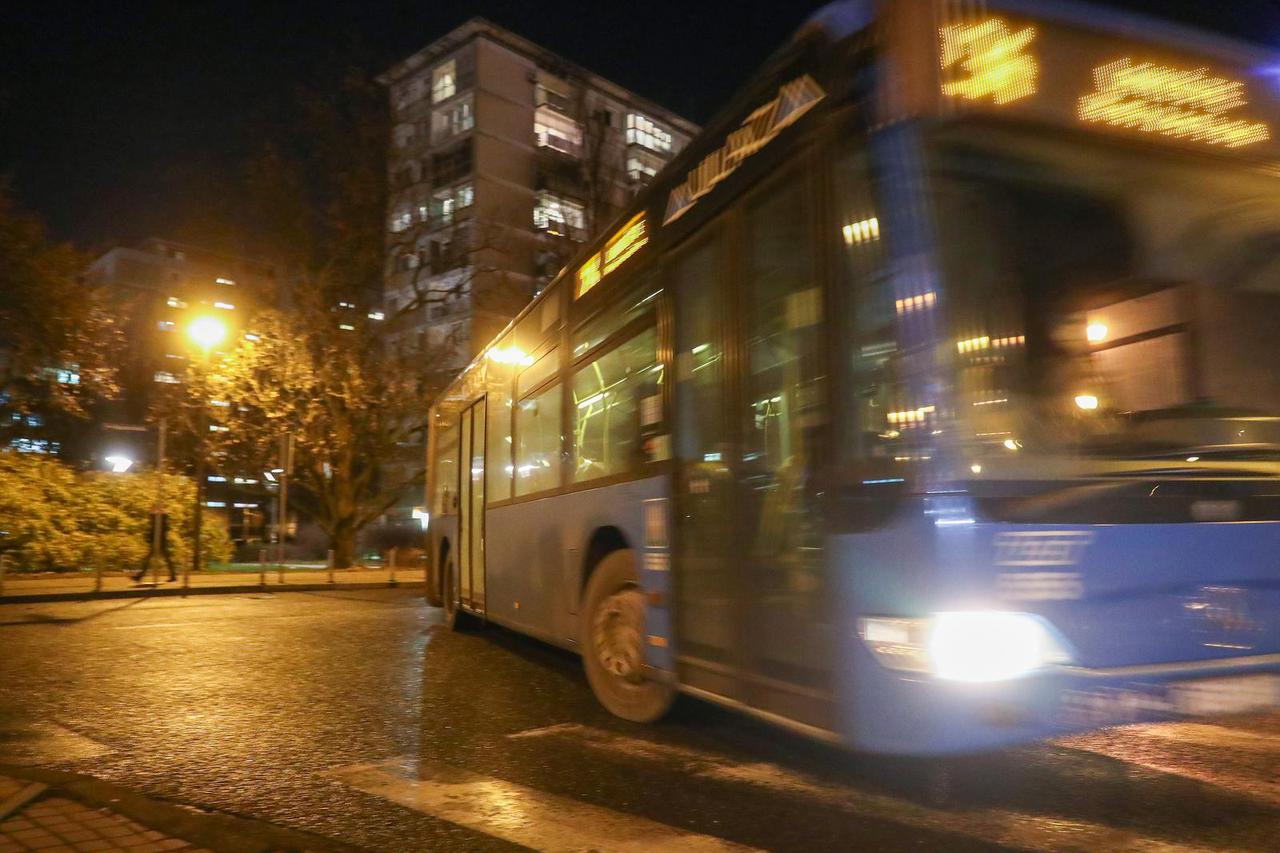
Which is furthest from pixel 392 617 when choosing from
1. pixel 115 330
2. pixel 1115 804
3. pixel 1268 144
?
pixel 115 330

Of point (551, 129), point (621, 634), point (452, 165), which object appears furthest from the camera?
point (551, 129)

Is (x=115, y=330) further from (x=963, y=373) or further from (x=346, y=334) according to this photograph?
(x=963, y=373)

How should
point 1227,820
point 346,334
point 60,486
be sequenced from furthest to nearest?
point 346,334
point 60,486
point 1227,820

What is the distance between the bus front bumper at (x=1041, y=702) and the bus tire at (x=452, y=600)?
843cm

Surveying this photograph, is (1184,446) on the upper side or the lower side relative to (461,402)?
lower

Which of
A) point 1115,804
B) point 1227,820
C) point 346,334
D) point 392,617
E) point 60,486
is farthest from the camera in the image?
point 346,334

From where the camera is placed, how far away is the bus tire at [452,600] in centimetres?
1206

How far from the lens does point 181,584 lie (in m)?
20.6

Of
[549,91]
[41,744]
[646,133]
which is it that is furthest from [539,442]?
[646,133]

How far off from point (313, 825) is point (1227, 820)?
402 cm

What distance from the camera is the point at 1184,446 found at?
4.05 meters

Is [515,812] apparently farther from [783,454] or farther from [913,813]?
[783,454]

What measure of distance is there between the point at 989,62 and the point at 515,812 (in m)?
3.91

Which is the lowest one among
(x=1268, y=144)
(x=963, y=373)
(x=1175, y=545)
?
(x=1175, y=545)
